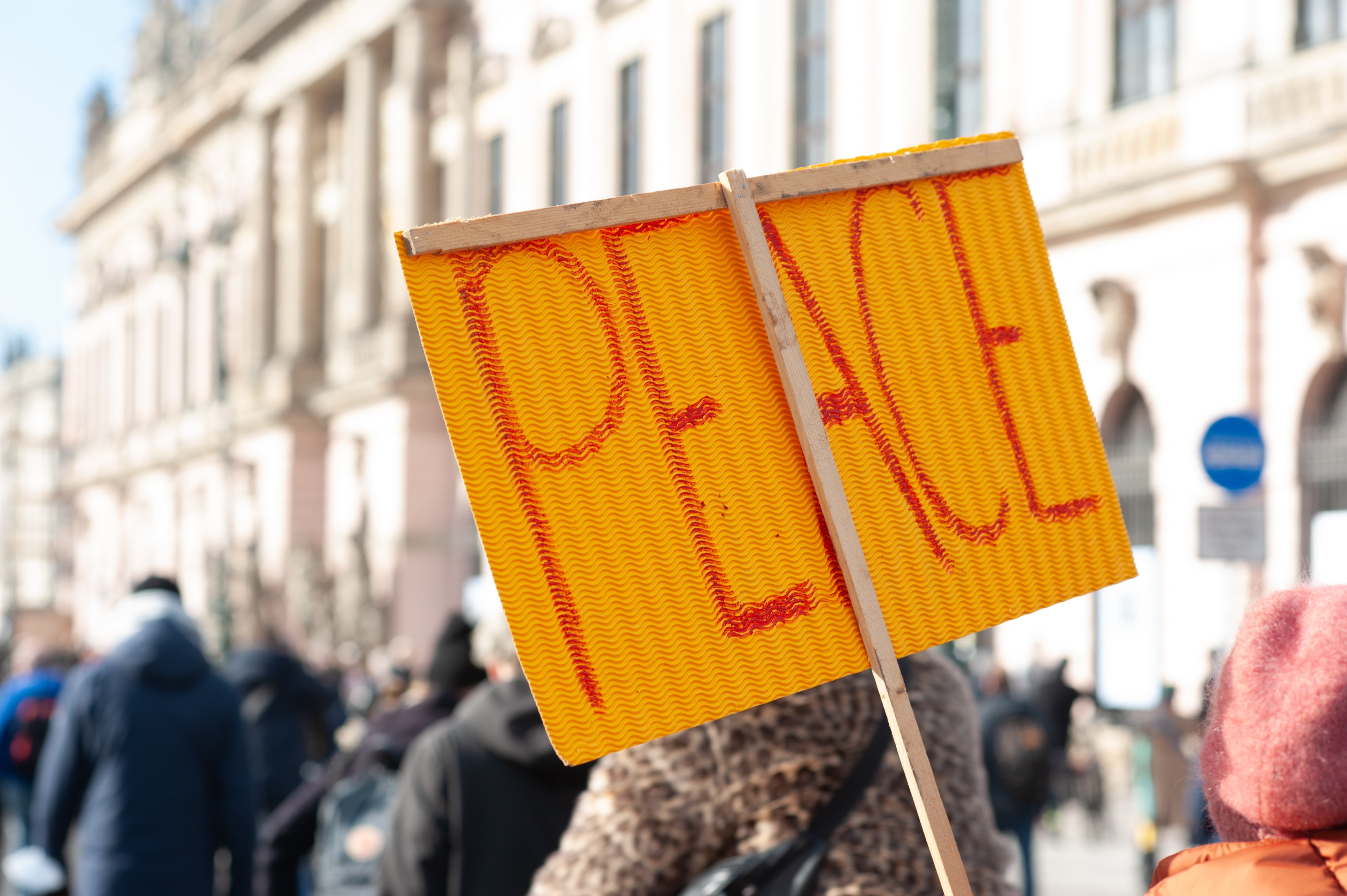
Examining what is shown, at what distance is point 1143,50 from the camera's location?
18.5m

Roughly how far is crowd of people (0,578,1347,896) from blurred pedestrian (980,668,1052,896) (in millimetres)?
3413

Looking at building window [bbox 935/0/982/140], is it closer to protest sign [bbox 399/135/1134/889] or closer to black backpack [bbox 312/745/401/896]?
black backpack [bbox 312/745/401/896]

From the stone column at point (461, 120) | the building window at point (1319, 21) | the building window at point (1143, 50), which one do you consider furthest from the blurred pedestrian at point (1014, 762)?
the stone column at point (461, 120)

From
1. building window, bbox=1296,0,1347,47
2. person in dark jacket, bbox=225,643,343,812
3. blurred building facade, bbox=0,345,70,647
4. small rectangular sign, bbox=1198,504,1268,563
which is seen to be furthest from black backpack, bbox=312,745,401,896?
blurred building facade, bbox=0,345,70,647

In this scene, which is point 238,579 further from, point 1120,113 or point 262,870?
point 262,870

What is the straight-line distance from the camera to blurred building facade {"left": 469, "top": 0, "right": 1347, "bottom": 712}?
52.4 ft

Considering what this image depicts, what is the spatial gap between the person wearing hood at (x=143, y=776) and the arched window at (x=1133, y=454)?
13537 mm

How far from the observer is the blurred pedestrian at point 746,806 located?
8.00 ft

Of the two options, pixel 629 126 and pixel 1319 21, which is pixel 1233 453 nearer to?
pixel 1319 21

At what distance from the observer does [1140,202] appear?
Result: 711 inches

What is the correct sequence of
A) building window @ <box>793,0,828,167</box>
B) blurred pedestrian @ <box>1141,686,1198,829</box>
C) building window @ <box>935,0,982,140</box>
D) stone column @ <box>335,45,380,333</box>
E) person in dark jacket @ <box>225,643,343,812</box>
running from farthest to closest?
stone column @ <box>335,45,380,333</box>, building window @ <box>793,0,828,167</box>, building window @ <box>935,0,982,140</box>, blurred pedestrian @ <box>1141,686,1198,829</box>, person in dark jacket @ <box>225,643,343,812</box>

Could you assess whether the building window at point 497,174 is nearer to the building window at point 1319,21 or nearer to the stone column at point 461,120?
the stone column at point 461,120

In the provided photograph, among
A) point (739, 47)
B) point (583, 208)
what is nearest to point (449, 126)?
point (739, 47)

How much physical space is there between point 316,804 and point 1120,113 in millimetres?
15352
